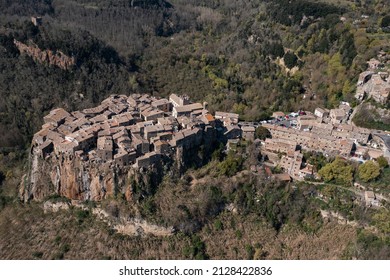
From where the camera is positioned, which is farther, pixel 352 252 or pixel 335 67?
pixel 335 67

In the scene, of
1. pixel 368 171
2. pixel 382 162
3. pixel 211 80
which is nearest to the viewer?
pixel 368 171

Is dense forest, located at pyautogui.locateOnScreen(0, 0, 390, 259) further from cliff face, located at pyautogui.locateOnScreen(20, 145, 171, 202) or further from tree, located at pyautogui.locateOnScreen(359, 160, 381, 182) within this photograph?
tree, located at pyautogui.locateOnScreen(359, 160, 381, 182)

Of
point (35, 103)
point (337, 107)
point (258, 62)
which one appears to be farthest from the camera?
point (258, 62)

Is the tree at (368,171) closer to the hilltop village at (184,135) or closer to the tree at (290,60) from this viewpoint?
the hilltop village at (184,135)

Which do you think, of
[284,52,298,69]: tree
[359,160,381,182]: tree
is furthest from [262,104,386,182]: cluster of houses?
[284,52,298,69]: tree

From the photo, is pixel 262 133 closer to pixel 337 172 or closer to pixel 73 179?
pixel 337 172

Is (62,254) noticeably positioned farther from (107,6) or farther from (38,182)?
(107,6)

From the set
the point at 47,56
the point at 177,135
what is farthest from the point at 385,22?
the point at 47,56

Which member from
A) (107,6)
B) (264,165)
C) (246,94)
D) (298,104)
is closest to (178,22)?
(107,6)
